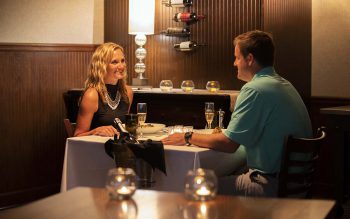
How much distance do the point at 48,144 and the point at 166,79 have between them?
1.29 metres

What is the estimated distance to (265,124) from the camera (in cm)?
288

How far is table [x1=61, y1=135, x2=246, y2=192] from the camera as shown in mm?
2887

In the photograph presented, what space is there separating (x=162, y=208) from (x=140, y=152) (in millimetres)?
1255

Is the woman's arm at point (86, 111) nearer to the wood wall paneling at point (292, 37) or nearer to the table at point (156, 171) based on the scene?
the table at point (156, 171)

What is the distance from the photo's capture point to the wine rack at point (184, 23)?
5.18 metres

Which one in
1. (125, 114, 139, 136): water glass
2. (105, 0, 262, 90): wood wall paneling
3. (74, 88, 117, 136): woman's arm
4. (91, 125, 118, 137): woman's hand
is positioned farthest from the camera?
(105, 0, 262, 90): wood wall paneling

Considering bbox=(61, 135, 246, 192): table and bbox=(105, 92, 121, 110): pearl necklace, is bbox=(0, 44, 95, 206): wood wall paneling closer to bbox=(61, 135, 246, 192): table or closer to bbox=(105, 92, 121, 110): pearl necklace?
bbox=(105, 92, 121, 110): pearl necklace

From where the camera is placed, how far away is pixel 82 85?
18.0 ft

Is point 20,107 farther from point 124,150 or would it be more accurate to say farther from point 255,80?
point 255,80

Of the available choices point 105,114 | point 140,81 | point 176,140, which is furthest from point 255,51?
point 140,81

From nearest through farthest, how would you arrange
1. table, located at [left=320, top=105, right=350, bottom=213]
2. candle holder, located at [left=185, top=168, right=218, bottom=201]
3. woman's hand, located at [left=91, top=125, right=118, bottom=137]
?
1. candle holder, located at [left=185, top=168, right=218, bottom=201]
2. woman's hand, located at [left=91, top=125, right=118, bottom=137]
3. table, located at [left=320, top=105, right=350, bottom=213]

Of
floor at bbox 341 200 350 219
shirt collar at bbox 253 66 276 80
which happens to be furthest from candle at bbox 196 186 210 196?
floor at bbox 341 200 350 219

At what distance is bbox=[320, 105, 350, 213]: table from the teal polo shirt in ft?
5.12

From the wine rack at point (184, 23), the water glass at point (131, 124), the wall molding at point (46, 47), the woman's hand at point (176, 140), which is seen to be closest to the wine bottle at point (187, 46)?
the wine rack at point (184, 23)
